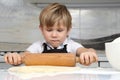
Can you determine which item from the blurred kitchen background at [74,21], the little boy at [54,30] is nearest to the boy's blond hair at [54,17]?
the little boy at [54,30]

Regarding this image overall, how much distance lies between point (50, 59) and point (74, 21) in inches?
59.6

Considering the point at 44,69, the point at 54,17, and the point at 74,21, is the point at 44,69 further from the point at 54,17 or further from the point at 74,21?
the point at 74,21

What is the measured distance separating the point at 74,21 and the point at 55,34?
4.19 feet

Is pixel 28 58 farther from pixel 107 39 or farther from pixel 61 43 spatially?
pixel 107 39

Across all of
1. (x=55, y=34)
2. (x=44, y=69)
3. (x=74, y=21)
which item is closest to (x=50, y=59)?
(x=44, y=69)

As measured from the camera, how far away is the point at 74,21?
2227mm

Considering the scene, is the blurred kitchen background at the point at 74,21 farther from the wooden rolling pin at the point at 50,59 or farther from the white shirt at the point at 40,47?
the wooden rolling pin at the point at 50,59

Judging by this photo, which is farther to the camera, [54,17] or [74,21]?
[74,21]

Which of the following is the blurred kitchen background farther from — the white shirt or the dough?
the dough

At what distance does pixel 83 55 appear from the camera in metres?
0.77

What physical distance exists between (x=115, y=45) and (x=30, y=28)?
159 centimetres

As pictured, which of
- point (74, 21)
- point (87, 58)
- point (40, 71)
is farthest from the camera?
point (74, 21)

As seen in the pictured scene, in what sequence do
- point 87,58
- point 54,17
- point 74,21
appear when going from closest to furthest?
point 87,58
point 54,17
point 74,21

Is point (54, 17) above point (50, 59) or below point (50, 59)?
above
